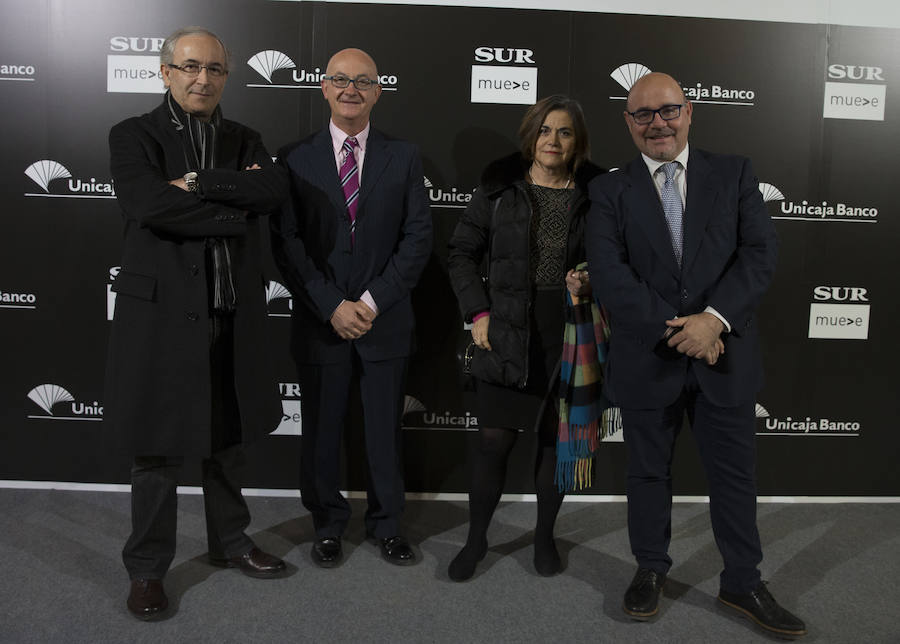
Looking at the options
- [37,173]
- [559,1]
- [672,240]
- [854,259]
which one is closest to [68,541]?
[37,173]

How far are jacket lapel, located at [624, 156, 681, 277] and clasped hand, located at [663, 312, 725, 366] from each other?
0.56ft

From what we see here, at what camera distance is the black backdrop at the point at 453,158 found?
3.70 m

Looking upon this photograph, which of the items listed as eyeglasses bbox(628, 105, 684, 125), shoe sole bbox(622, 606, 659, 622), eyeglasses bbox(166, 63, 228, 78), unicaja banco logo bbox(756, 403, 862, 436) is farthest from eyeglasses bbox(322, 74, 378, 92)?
unicaja banco logo bbox(756, 403, 862, 436)

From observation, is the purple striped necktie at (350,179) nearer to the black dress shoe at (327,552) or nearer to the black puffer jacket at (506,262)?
the black puffer jacket at (506,262)

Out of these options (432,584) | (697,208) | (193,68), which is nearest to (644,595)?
(432,584)

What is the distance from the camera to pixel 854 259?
3846 mm

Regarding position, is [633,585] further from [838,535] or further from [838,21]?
[838,21]

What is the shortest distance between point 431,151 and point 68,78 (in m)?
1.74

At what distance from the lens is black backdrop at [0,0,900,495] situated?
12.1 feet

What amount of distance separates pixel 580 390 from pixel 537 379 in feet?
0.53

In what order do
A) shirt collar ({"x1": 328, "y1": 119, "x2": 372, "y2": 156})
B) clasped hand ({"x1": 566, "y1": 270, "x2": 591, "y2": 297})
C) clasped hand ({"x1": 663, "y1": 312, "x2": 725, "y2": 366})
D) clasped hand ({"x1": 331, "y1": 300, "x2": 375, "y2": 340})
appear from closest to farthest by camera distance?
clasped hand ({"x1": 663, "y1": 312, "x2": 725, "y2": 366})
clasped hand ({"x1": 566, "y1": 270, "x2": 591, "y2": 297})
clasped hand ({"x1": 331, "y1": 300, "x2": 375, "y2": 340})
shirt collar ({"x1": 328, "y1": 119, "x2": 372, "y2": 156})

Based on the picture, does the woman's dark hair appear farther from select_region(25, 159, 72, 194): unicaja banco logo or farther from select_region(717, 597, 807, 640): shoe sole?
select_region(25, 159, 72, 194): unicaja banco logo

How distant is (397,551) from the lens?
10.1ft

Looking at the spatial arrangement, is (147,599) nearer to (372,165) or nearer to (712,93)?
(372,165)
